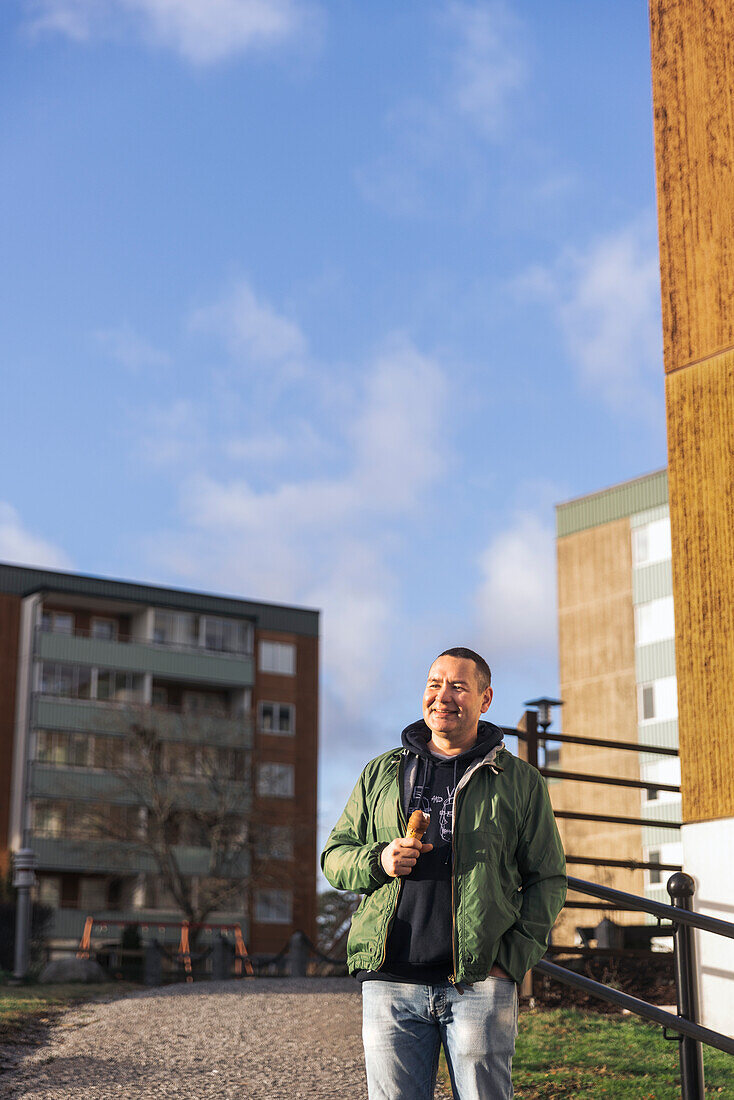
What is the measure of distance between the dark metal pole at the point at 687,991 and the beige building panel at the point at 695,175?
489 centimetres

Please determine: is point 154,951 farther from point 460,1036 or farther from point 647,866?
point 460,1036

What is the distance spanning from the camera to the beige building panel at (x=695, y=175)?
33.6 ft

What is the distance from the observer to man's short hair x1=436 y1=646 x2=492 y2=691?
443 centimetres

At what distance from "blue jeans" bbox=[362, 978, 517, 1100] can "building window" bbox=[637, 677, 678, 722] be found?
5404 centimetres

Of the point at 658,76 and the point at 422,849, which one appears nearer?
the point at 422,849

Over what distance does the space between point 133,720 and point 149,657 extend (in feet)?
26.7

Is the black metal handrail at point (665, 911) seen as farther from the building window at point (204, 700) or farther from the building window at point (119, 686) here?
the building window at point (119, 686)

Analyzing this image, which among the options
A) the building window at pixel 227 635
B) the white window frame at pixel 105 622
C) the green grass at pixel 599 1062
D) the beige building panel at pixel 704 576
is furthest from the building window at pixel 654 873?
the beige building panel at pixel 704 576

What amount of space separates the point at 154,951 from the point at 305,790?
36925mm

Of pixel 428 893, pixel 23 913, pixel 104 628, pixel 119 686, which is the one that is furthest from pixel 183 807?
pixel 428 893

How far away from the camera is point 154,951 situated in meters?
23.0

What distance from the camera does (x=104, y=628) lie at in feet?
189

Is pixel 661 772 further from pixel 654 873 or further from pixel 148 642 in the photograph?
pixel 148 642

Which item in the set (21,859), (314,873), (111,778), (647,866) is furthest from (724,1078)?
(314,873)
